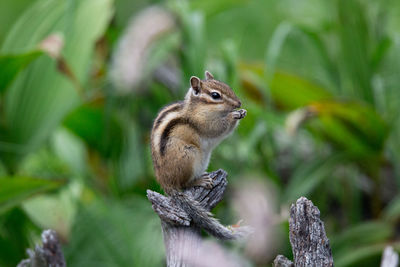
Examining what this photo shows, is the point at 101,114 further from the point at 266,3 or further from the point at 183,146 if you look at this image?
the point at 266,3

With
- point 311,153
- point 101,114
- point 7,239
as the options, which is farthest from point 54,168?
point 311,153

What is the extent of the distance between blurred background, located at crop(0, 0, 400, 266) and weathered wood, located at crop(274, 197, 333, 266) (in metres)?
1.23

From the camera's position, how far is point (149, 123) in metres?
3.98

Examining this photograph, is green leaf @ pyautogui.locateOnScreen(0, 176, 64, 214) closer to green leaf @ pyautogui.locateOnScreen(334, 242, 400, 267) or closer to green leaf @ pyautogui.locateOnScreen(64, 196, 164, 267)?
green leaf @ pyautogui.locateOnScreen(64, 196, 164, 267)

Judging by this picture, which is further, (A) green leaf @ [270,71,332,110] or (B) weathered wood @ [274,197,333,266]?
(A) green leaf @ [270,71,332,110]

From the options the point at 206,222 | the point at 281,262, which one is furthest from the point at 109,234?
the point at 281,262

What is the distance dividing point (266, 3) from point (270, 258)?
10.7ft

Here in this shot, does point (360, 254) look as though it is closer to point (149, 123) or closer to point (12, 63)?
point (149, 123)

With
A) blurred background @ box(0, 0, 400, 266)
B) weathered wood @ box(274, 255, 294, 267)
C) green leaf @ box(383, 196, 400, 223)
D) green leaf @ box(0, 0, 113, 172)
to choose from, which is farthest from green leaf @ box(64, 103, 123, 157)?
weathered wood @ box(274, 255, 294, 267)

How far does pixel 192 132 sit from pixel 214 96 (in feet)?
0.49

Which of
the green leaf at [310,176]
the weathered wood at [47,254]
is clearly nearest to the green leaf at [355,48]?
the green leaf at [310,176]

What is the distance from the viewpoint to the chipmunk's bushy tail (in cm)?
150

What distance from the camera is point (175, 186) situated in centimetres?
190

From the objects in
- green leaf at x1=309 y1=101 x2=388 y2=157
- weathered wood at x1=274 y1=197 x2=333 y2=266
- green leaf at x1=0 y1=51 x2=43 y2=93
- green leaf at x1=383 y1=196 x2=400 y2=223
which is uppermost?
green leaf at x1=309 y1=101 x2=388 y2=157
